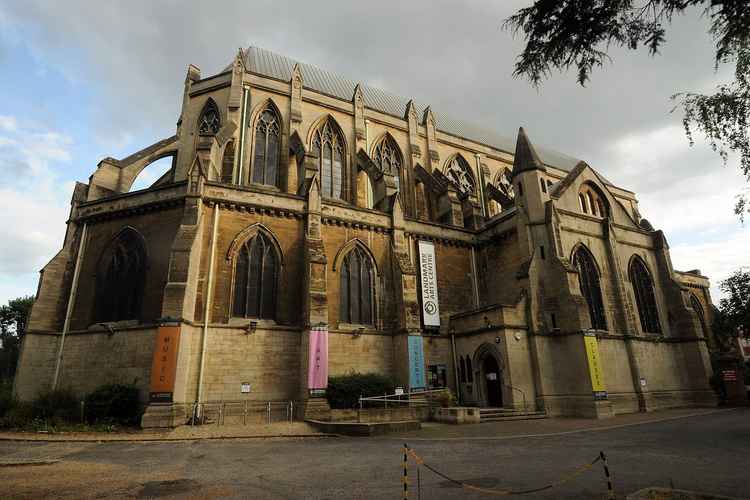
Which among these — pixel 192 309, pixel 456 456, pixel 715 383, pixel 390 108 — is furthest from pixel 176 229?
pixel 715 383

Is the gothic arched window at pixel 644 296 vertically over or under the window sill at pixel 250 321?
over

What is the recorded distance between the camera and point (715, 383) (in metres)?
23.3

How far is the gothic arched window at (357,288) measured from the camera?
69.5ft

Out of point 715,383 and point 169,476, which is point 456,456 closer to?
point 169,476

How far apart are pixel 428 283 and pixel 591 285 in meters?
8.94

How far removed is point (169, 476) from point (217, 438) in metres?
5.74

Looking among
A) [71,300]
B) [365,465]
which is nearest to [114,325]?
[71,300]

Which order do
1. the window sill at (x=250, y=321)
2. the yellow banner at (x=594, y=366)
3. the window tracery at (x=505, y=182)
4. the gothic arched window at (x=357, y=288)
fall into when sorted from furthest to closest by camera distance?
the window tracery at (x=505, y=182) → the gothic arched window at (x=357, y=288) → the yellow banner at (x=594, y=366) → the window sill at (x=250, y=321)

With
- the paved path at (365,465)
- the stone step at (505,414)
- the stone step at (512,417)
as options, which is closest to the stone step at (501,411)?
the stone step at (505,414)

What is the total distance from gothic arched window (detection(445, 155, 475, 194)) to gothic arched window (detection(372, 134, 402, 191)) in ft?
15.9

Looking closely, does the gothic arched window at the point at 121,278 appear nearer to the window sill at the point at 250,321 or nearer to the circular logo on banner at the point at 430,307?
the window sill at the point at 250,321

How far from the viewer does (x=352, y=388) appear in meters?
17.9

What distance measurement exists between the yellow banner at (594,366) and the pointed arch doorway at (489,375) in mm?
3910

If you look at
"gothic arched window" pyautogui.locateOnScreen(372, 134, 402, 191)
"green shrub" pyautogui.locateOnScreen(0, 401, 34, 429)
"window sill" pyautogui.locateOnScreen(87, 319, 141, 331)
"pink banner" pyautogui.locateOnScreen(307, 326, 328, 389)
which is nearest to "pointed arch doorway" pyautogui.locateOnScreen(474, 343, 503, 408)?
"pink banner" pyautogui.locateOnScreen(307, 326, 328, 389)
